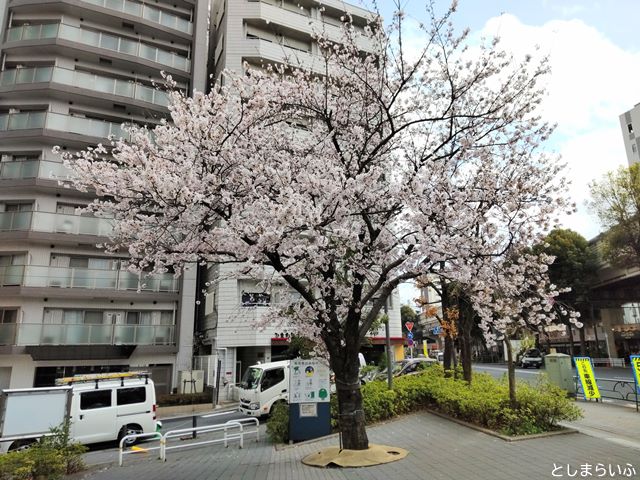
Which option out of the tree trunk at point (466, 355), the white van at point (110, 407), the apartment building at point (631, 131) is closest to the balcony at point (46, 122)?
the white van at point (110, 407)

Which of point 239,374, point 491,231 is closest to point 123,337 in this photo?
point 239,374

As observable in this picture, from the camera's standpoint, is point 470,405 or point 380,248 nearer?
point 380,248

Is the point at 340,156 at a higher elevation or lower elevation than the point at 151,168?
higher

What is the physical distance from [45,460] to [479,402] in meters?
8.66

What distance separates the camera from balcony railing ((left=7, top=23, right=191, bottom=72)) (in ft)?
75.3

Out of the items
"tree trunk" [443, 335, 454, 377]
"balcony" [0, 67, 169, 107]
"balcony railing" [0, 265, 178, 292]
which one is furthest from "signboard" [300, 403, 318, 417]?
"balcony" [0, 67, 169, 107]

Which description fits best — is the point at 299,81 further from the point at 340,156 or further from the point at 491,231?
the point at 491,231

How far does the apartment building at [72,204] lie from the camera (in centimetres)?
1991

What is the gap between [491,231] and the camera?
26.6ft

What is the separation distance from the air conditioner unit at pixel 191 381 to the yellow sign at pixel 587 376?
16220 millimetres

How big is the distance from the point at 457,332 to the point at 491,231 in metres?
7.50

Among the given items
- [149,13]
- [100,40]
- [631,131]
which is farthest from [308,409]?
[631,131]

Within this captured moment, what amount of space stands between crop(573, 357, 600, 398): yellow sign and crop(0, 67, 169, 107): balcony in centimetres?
2324

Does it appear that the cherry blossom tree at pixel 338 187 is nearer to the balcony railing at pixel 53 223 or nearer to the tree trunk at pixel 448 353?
the tree trunk at pixel 448 353
